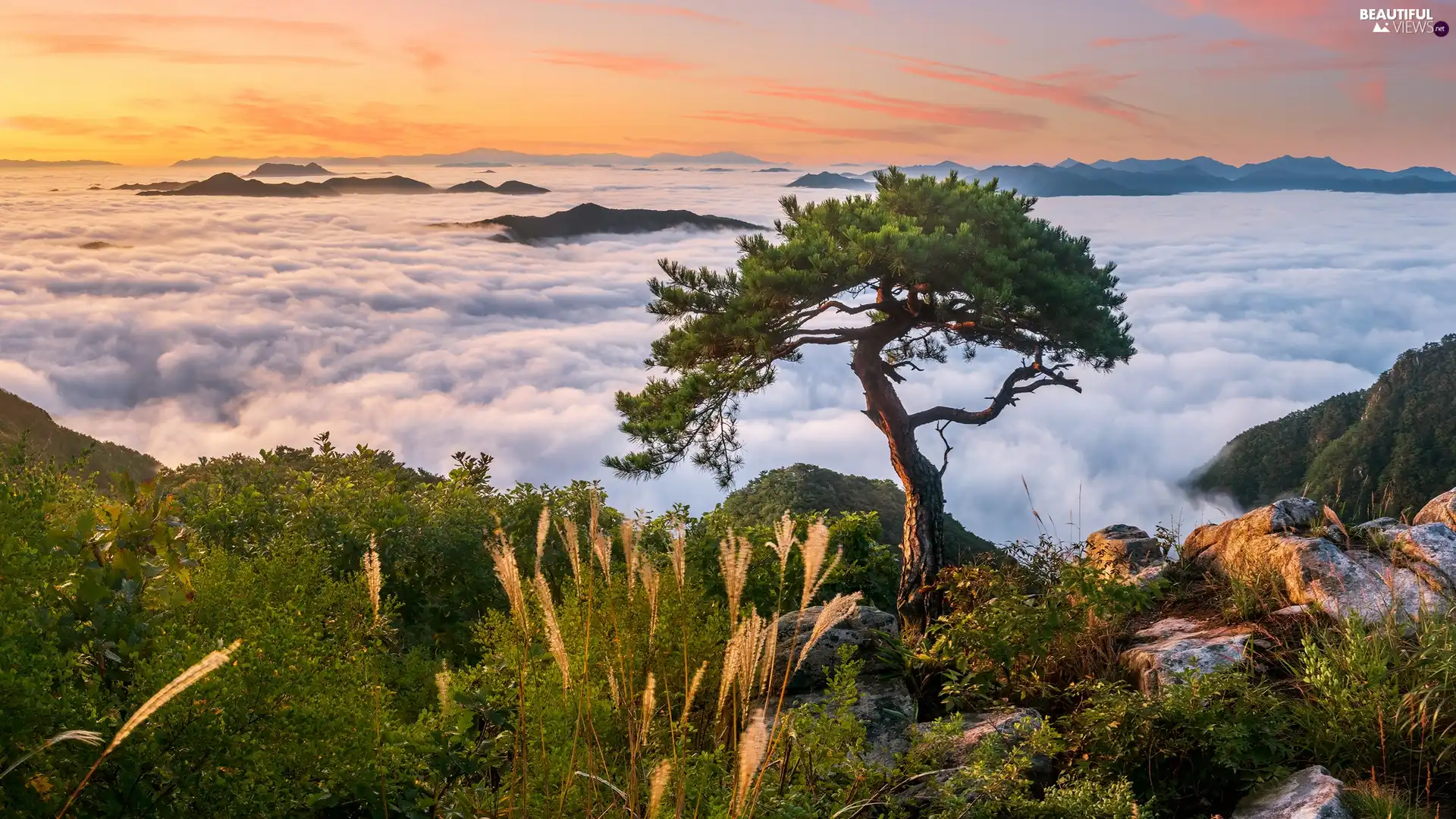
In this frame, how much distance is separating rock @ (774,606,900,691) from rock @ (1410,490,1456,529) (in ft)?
15.7

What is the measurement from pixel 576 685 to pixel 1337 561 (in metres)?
6.32

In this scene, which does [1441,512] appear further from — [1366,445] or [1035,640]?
[1366,445]

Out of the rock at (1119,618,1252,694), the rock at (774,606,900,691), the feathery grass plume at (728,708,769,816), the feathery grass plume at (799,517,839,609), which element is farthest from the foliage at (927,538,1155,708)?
the feathery grass plume at (728,708,769,816)

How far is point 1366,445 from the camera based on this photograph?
122 ft

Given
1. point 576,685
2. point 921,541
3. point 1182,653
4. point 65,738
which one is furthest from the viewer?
point 921,541

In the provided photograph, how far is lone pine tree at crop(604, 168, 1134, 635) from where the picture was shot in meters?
8.90

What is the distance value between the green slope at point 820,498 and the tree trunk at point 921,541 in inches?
235

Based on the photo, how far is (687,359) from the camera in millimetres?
9695

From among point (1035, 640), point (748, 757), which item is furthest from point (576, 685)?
point (1035, 640)

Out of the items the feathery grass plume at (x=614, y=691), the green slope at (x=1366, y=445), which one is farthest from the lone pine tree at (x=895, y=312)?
the green slope at (x=1366, y=445)

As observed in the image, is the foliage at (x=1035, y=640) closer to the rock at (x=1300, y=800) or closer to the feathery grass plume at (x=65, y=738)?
the rock at (x=1300, y=800)

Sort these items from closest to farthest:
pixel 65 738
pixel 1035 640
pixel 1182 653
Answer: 1. pixel 65 738
2. pixel 1182 653
3. pixel 1035 640

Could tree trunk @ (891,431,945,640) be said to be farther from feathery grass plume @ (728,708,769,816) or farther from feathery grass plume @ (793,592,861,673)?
feathery grass plume @ (728,708,769,816)

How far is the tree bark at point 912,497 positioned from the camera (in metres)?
9.12
